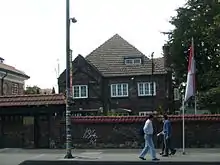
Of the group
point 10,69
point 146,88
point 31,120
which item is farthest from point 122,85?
point 31,120

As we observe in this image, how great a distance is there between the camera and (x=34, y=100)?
30297 millimetres

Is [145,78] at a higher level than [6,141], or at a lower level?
higher

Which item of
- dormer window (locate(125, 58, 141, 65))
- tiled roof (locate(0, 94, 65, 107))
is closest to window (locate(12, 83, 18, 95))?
dormer window (locate(125, 58, 141, 65))

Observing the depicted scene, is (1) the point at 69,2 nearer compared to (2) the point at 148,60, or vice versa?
(1) the point at 69,2

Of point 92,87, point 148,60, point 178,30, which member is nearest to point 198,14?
point 178,30

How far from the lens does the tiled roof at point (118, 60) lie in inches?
2277

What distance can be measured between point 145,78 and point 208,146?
96.8 feet

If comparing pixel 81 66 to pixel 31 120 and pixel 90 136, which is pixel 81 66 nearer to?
pixel 31 120

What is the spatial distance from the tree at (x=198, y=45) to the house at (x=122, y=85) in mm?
3086

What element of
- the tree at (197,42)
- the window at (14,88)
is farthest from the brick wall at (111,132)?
the window at (14,88)

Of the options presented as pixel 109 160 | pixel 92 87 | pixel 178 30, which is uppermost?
pixel 178 30

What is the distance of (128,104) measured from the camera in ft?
187

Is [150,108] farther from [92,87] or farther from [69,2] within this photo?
[69,2]

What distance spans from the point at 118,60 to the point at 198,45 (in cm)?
1110
